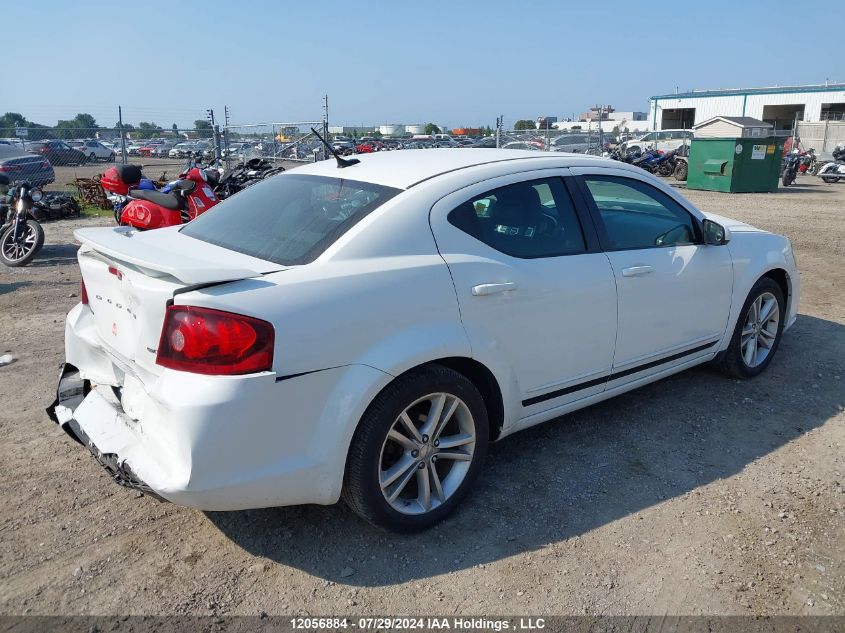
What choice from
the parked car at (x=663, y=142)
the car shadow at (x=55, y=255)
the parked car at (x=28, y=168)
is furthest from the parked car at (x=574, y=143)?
the car shadow at (x=55, y=255)

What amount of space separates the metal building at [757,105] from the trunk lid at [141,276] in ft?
163

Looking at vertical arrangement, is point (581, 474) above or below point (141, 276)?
below

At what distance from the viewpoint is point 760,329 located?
15.9ft

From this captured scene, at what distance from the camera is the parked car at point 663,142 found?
89.7ft

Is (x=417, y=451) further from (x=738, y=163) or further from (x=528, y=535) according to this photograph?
(x=738, y=163)

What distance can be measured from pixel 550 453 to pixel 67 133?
66.1 feet

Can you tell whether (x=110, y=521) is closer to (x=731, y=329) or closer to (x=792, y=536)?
(x=792, y=536)

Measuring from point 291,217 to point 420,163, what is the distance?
74cm

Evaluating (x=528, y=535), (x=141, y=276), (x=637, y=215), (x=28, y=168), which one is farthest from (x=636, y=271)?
(x=28, y=168)

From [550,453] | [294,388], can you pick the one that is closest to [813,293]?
[550,453]

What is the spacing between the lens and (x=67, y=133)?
19.7 m

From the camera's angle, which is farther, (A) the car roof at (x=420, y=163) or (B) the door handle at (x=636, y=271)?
(B) the door handle at (x=636, y=271)

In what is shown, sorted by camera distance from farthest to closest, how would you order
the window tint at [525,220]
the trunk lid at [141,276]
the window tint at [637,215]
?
the window tint at [637,215] < the window tint at [525,220] < the trunk lid at [141,276]

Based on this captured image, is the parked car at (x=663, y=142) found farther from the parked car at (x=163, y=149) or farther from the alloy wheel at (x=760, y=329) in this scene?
the alloy wheel at (x=760, y=329)
